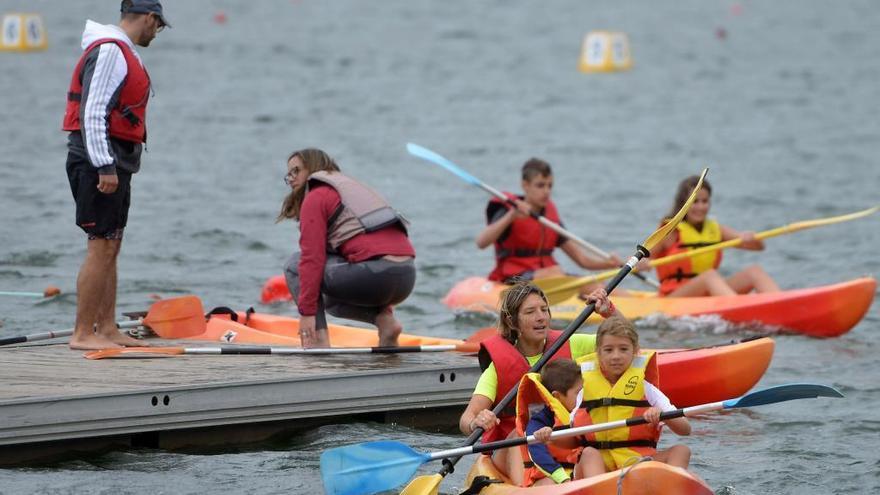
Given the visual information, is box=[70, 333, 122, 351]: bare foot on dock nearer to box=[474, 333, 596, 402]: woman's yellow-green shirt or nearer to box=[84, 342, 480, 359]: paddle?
box=[84, 342, 480, 359]: paddle

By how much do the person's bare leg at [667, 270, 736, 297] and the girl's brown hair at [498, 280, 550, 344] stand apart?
412 cm

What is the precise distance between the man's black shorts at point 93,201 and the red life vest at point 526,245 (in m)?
3.48

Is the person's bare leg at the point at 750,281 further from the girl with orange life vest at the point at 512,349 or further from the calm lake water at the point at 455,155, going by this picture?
the girl with orange life vest at the point at 512,349

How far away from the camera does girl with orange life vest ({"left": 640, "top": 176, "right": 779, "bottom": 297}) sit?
9.92m

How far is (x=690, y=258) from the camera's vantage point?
10.2m

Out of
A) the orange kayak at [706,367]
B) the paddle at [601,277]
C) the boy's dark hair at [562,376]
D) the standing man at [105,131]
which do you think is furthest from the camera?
the paddle at [601,277]

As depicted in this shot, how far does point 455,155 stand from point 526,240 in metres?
8.70

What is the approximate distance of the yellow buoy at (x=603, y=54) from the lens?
26.1 metres

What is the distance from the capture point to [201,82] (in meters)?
22.9

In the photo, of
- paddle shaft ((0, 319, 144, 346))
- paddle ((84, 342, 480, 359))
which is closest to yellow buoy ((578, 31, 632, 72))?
paddle shaft ((0, 319, 144, 346))

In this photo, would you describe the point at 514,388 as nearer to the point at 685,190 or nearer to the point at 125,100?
the point at 125,100

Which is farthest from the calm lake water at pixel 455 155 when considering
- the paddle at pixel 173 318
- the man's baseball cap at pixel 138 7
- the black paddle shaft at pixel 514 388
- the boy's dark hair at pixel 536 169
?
the man's baseball cap at pixel 138 7

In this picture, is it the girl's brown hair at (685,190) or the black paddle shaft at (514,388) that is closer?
the black paddle shaft at (514,388)

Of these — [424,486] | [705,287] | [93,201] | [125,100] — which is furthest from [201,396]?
[705,287]
